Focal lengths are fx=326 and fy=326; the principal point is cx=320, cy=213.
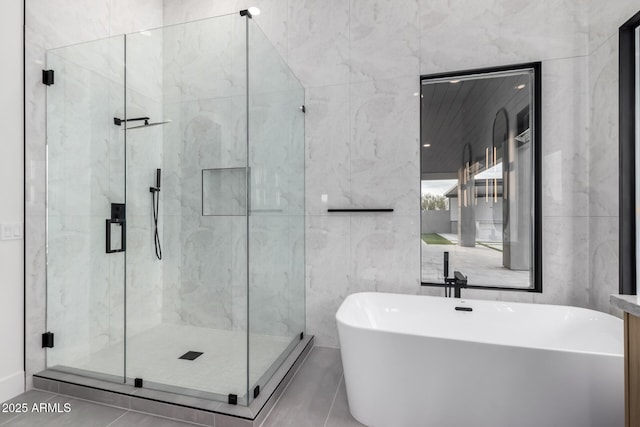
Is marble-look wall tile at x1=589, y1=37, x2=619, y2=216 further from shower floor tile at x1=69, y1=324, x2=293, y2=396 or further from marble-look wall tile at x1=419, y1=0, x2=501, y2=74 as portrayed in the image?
shower floor tile at x1=69, y1=324, x2=293, y2=396

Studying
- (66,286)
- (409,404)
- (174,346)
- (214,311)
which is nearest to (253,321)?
(214,311)

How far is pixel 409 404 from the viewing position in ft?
5.18

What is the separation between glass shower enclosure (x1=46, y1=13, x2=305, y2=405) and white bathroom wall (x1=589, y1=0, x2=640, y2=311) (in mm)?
2091

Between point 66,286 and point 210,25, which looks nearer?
point 210,25

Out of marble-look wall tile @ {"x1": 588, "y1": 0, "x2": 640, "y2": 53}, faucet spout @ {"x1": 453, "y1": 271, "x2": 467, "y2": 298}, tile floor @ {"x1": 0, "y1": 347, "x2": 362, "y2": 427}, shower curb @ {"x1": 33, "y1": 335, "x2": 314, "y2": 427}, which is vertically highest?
marble-look wall tile @ {"x1": 588, "y1": 0, "x2": 640, "y2": 53}

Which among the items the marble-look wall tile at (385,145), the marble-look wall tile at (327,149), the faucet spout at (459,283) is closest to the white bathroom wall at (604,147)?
the faucet spout at (459,283)

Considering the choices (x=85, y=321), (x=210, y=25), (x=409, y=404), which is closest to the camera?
(x=409, y=404)

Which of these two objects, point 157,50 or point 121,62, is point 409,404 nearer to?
point 157,50

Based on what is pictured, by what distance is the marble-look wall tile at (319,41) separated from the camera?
267 cm

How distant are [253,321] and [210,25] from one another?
1.66m

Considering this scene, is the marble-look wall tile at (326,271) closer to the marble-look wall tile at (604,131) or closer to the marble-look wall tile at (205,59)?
the marble-look wall tile at (205,59)

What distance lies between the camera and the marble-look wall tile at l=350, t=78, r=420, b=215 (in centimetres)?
254
